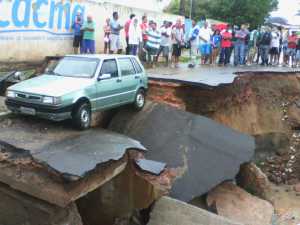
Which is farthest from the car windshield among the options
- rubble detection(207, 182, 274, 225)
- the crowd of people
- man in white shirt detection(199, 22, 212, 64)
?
man in white shirt detection(199, 22, 212, 64)

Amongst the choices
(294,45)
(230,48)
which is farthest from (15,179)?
(294,45)

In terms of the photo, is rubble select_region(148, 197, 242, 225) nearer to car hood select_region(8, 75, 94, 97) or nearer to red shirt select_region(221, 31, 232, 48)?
car hood select_region(8, 75, 94, 97)

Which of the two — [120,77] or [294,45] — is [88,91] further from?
[294,45]

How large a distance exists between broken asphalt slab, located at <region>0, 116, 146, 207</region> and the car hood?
83cm

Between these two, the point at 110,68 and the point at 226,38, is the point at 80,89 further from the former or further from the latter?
the point at 226,38

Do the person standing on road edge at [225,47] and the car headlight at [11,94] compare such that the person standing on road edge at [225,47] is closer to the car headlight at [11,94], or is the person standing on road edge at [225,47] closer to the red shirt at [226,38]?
the red shirt at [226,38]

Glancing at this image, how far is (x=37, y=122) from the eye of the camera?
1120 centimetres

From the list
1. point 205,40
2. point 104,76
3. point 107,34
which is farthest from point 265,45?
point 104,76

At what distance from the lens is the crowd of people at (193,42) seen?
19.1 metres

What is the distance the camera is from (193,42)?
22203mm

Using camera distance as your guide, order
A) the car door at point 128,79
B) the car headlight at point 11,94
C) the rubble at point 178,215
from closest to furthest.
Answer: the rubble at point 178,215
the car headlight at point 11,94
the car door at point 128,79

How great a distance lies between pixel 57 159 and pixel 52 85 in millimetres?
2795

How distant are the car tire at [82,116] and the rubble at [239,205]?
148 inches

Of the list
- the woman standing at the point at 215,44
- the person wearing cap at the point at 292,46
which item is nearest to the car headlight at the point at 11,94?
the woman standing at the point at 215,44
